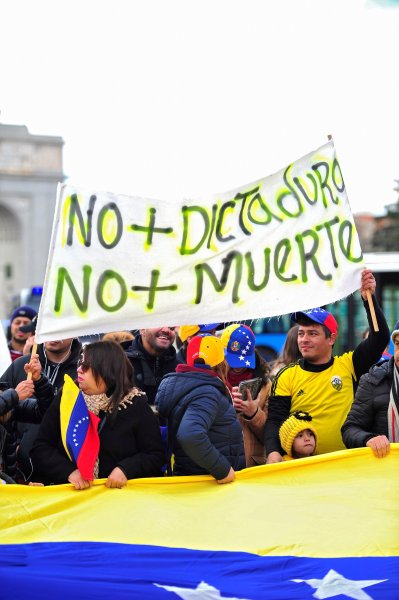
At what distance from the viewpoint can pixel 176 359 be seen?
670 cm

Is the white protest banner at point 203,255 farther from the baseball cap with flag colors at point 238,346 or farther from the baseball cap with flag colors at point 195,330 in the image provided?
the baseball cap with flag colors at point 195,330

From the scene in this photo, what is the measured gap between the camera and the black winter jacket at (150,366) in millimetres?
6484

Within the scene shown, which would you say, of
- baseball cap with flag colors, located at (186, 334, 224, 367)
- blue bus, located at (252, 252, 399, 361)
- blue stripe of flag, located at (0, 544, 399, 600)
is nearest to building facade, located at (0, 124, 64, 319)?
blue bus, located at (252, 252, 399, 361)

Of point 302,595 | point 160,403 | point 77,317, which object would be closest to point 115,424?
point 160,403

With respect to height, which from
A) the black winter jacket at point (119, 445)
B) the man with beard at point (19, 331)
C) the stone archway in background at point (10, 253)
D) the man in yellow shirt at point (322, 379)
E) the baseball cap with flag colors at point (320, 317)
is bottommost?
the black winter jacket at point (119, 445)

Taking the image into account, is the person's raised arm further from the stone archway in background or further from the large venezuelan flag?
the stone archway in background

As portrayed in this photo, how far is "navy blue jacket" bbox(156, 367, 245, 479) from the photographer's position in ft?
15.2

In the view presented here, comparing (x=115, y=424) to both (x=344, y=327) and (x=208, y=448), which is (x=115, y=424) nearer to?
(x=208, y=448)

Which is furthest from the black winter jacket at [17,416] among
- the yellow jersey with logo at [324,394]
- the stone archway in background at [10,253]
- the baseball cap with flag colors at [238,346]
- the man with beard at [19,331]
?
the stone archway in background at [10,253]

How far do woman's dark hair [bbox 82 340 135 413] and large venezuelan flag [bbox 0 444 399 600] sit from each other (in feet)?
1.48

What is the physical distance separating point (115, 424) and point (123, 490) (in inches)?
12.8

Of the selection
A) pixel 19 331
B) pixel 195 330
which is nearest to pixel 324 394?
pixel 195 330

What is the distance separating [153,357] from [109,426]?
5.81ft

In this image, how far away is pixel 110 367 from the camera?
15.9 feet
